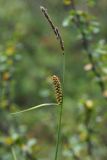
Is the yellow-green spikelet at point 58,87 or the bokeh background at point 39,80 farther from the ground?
the bokeh background at point 39,80

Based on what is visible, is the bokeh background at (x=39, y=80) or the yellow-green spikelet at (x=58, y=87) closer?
the yellow-green spikelet at (x=58, y=87)

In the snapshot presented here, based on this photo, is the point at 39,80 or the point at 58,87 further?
the point at 39,80

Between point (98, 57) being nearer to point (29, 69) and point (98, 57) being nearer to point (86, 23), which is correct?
point (86, 23)

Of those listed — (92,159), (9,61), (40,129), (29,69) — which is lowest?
(92,159)

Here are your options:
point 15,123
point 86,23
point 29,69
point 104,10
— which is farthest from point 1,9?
point 86,23

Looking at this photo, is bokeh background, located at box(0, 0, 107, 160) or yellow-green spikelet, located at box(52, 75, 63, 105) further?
bokeh background, located at box(0, 0, 107, 160)

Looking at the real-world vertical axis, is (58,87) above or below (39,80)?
below

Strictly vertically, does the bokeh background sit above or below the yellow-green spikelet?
above

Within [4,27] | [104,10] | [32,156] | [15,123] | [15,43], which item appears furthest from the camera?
[104,10]
